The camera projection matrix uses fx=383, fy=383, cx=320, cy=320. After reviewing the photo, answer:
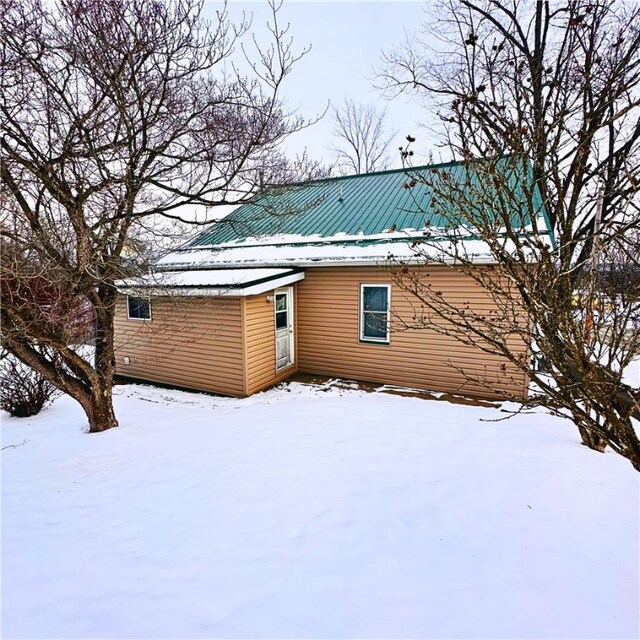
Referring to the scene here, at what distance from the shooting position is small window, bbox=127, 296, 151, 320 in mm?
8969

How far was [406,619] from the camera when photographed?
2328 mm

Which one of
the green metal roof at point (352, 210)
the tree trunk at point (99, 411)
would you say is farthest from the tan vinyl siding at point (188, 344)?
the tree trunk at point (99, 411)

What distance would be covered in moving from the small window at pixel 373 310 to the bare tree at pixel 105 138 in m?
3.35

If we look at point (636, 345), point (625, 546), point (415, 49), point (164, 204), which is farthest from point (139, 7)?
point (415, 49)

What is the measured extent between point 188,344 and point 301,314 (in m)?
2.60

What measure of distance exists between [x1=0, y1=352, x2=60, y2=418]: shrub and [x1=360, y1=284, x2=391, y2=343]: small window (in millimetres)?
5830

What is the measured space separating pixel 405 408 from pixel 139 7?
646 centimetres

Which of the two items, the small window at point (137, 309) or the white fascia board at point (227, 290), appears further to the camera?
the small window at point (137, 309)

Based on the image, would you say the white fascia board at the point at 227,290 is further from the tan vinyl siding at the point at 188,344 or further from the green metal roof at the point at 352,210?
the green metal roof at the point at 352,210

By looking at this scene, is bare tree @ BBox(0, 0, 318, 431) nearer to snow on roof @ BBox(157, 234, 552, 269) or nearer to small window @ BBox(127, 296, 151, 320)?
snow on roof @ BBox(157, 234, 552, 269)

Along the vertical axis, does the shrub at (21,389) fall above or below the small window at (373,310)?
below

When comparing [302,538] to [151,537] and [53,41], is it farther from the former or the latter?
[53,41]

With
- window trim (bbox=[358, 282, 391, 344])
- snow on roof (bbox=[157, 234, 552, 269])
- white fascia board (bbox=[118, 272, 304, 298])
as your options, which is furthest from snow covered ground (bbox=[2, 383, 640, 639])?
snow on roof (bbox=[157, 234, 552, 269])

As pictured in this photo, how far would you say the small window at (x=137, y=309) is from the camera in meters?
8.97
